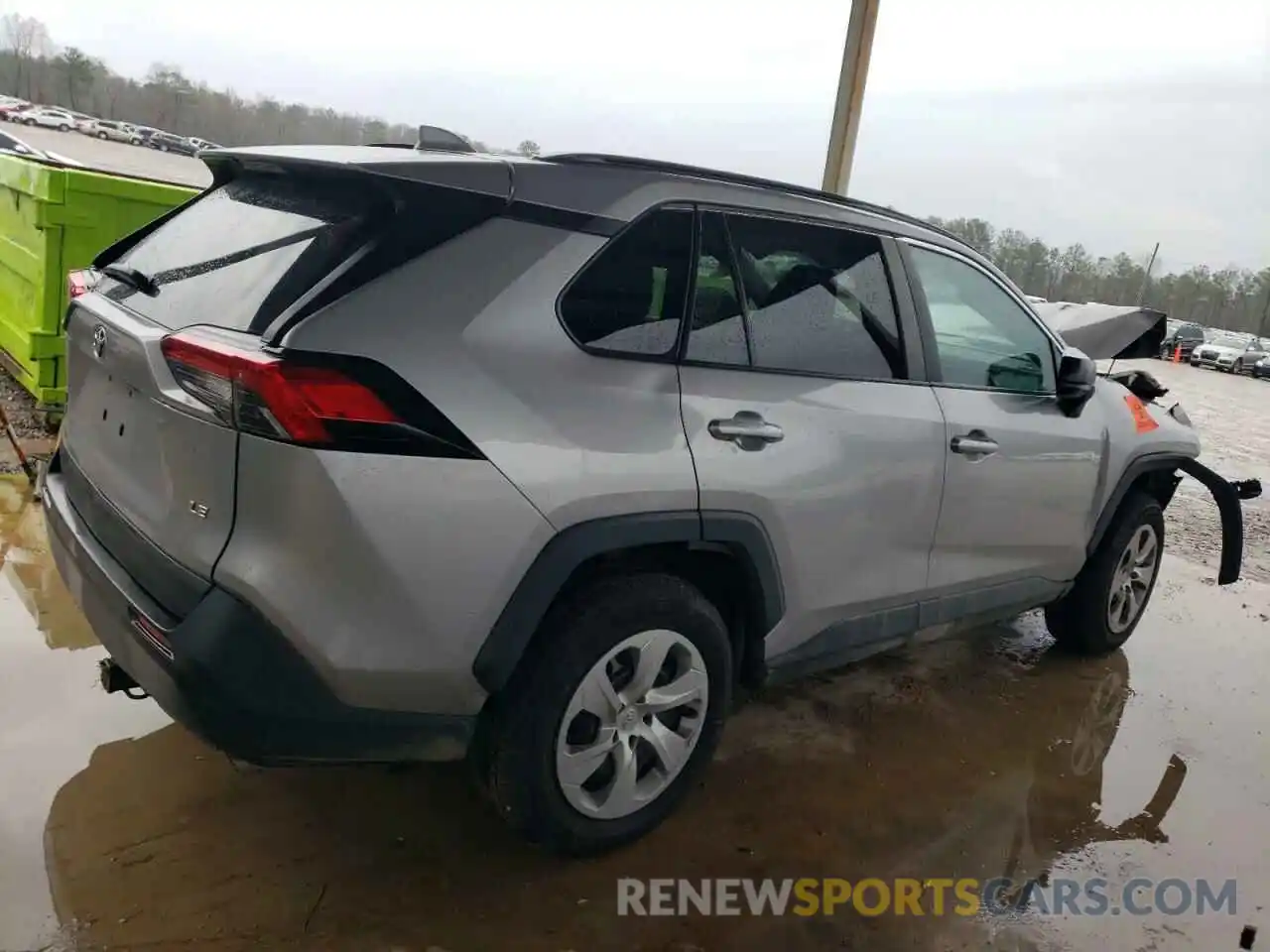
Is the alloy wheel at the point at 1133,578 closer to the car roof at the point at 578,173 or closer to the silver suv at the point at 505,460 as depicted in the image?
the silver suv at the point at 505,460

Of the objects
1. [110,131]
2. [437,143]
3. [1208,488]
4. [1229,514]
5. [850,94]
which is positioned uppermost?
[110,131]

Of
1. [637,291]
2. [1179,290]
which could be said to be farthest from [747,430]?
[1179,290]

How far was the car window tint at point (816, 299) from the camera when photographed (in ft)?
8.55

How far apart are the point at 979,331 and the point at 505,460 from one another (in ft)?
6.90

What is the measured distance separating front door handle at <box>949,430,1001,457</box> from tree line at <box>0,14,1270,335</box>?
82 centimetres

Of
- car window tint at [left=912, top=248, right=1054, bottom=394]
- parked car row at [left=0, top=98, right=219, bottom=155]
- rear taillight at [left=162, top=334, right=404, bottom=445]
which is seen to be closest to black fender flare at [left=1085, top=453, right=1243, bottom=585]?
car window tint at [left=912, top=248, right=1054, bottom=394]

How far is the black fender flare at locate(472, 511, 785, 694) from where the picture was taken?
210 centimetres

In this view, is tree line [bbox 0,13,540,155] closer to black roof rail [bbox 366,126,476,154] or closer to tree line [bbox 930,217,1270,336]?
black roof rail [bbox 366,126,476,154]

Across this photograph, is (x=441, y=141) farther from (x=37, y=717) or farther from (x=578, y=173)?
(x=37, y=717)

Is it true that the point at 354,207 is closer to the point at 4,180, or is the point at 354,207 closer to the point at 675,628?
the point at 675,628

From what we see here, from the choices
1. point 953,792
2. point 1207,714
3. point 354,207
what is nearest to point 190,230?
point 354,207

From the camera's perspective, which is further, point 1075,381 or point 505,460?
point 1075,381

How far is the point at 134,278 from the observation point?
245cm

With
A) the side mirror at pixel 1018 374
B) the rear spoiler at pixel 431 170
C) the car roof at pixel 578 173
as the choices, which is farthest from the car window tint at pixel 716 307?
the side mirror at pixel 1018 374
